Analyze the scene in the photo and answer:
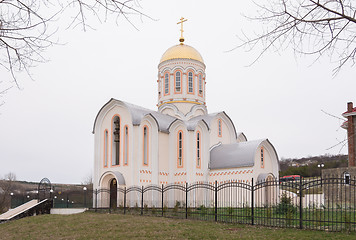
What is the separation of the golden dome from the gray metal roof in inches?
279

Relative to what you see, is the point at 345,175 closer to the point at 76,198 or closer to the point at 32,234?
the point at 76,198

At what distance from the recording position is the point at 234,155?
22453 millimetres

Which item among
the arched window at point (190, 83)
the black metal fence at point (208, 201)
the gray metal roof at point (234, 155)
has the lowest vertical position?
the black metal fence at point (208, 201)

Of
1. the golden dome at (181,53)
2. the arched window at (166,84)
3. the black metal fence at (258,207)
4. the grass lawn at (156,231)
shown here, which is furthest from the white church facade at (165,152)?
the grass lawn at (156,231)

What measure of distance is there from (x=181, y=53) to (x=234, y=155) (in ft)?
28.9

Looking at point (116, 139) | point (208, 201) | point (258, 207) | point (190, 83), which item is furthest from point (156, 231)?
A: point (190, 83)

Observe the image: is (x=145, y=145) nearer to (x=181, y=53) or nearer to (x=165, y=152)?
(x=165, y=152)

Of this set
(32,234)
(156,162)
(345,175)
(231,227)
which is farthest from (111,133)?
(345,175)

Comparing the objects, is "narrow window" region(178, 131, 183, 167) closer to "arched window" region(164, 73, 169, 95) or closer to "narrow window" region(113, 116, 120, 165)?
"narrow window" region(113, 116, 120, 165)

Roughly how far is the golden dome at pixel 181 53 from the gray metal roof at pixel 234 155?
7099mm

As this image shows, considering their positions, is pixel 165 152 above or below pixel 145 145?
below

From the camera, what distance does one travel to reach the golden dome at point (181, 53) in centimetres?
2680

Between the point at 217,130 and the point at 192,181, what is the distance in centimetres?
484

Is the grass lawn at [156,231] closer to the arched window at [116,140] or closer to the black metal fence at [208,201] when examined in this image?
the black metal fence at [208,201]
